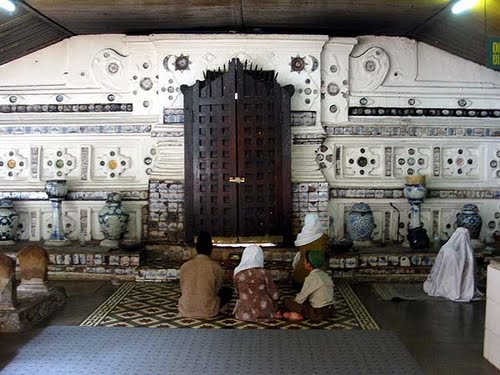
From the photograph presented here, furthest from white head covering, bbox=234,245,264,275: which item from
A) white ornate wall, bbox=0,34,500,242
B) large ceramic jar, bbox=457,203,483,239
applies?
large ceramic jar, bbox=457,203,483,239

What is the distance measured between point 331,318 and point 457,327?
1154 mm

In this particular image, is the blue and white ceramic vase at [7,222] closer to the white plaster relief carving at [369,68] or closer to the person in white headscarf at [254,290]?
the person in white headscarf at [254,290]

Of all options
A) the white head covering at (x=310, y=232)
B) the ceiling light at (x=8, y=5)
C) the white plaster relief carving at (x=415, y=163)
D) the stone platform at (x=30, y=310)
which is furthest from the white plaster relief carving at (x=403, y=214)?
the ceiling light at (x=8, y=5)

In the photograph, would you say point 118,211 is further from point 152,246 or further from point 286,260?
point 286,260

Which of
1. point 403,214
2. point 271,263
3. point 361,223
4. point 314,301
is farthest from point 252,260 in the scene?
point 403,214

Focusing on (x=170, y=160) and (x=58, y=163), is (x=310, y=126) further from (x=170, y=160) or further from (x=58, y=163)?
(x=58, y=163)

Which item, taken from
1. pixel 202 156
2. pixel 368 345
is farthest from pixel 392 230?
pixel 368 345

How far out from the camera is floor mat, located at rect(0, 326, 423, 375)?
4316mm

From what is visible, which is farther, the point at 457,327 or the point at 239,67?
the point at 239,67

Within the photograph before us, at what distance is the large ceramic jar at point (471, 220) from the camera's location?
7781 millimetres

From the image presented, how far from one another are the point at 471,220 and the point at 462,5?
2.92m

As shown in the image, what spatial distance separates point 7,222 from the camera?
791 cm

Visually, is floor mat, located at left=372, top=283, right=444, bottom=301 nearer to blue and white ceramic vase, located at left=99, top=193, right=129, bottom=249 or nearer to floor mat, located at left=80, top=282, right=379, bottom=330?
floor mat, located at left=80, top=282, right=379, bottom=330

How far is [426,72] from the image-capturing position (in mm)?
8312
